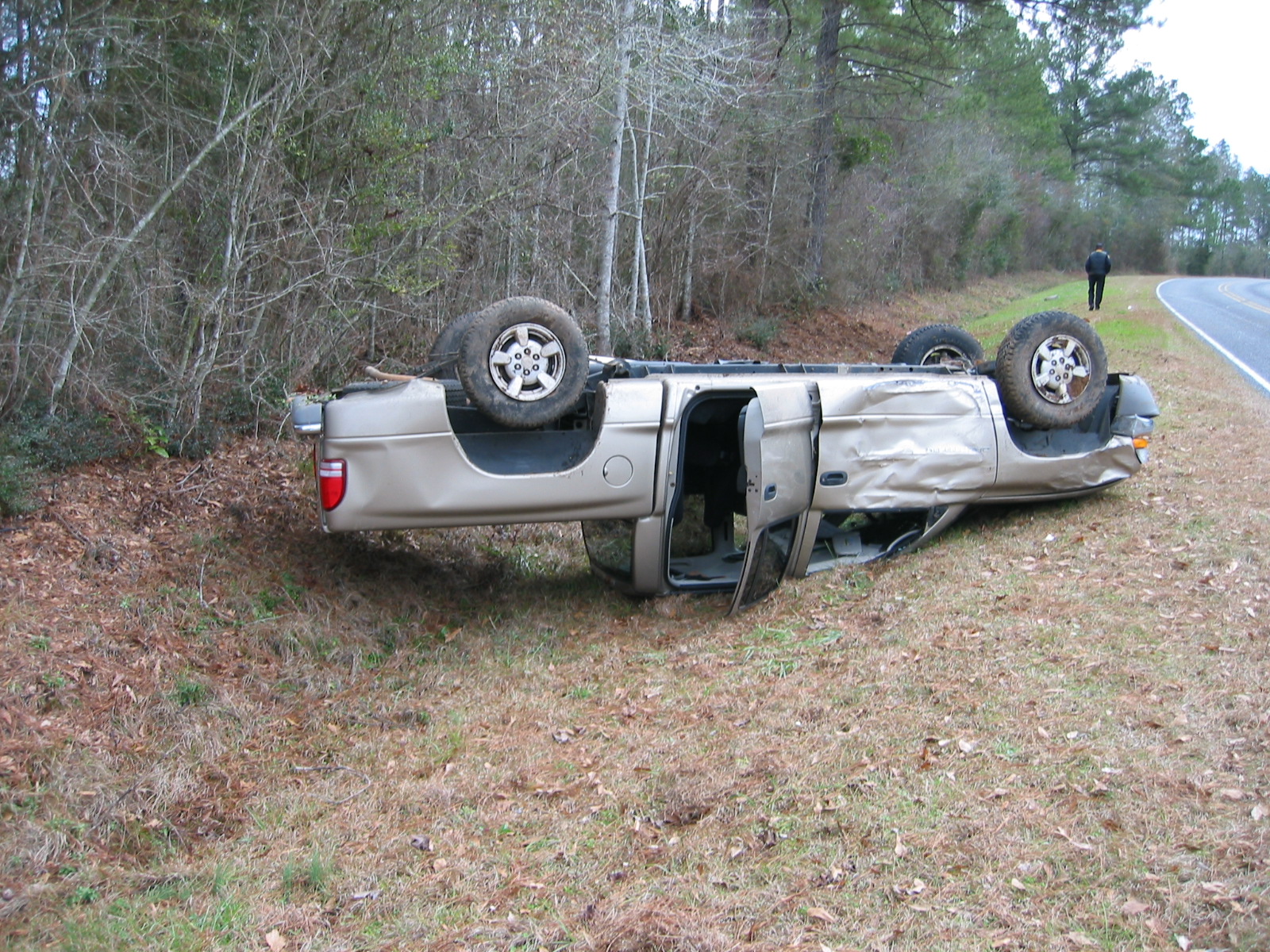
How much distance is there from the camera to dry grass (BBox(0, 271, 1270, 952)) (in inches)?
149

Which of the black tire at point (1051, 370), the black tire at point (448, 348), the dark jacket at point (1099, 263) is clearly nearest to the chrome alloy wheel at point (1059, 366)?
the black tire at point (1051, 370)

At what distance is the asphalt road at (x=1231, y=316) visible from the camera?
17891 millimetres

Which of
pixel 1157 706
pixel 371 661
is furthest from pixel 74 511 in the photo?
pixel 1157 706

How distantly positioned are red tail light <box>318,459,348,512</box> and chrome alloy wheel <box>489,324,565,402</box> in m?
1.08

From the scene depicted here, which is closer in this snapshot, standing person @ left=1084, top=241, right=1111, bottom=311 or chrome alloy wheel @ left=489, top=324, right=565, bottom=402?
chrome alloy wheel @ left=489, top=324, right=565, bottom=402

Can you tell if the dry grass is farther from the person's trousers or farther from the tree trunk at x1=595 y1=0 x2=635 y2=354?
the person's trousers

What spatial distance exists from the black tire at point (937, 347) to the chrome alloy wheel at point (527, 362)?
11.9 feet

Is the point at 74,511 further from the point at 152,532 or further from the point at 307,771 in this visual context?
the point at 307,771

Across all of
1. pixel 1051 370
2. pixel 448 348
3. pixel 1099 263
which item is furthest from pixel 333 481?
pixel 1099 263

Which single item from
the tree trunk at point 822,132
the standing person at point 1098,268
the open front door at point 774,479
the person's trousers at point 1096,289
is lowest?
the open front door at point 774,479

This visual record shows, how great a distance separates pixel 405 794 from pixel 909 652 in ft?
9.55

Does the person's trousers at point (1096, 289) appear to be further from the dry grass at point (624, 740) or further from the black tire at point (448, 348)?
the black tire at point (448, 348)

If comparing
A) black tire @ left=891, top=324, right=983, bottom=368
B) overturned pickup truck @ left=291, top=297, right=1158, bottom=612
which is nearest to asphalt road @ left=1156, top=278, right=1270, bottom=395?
black tire @ left=891, top=324, right=983, bottom=368

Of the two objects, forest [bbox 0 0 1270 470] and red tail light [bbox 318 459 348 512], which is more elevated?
forest [bbox 0 0 1270 470]
